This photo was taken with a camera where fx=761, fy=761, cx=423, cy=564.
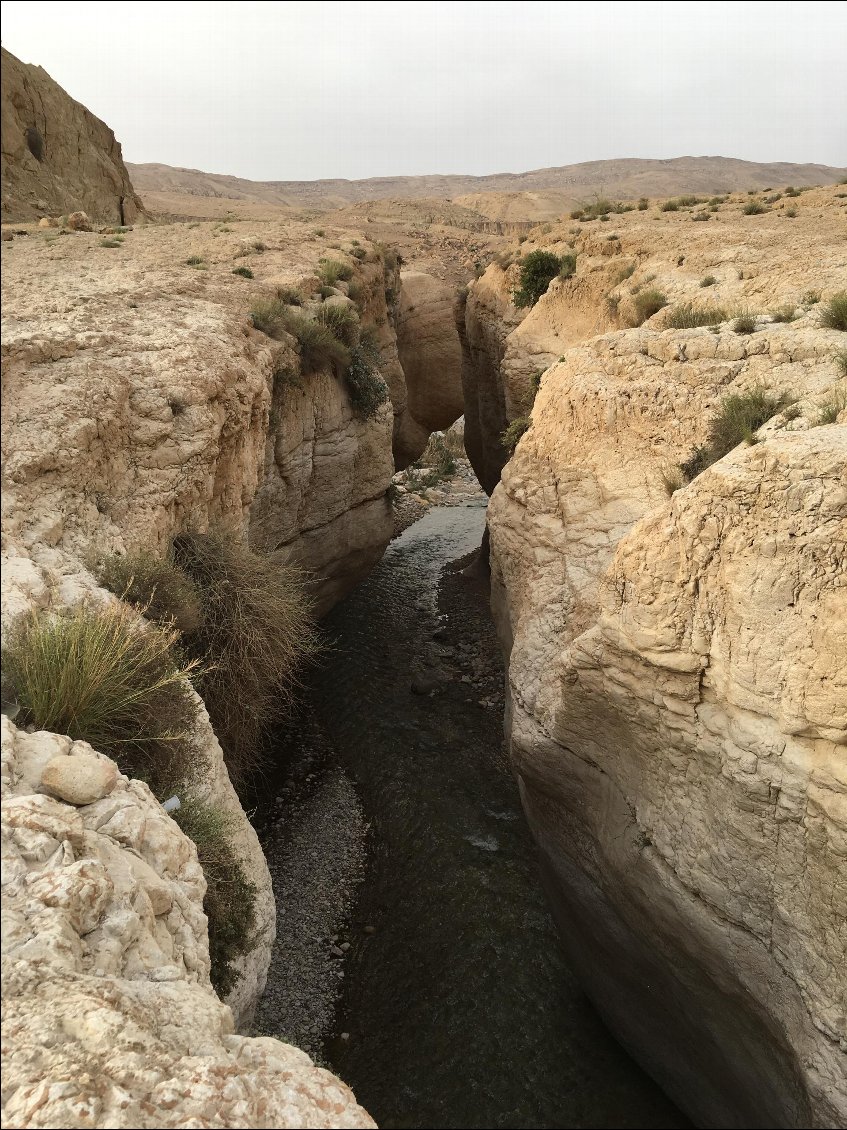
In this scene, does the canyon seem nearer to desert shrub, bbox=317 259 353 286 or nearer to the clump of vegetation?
the clump of vegetation

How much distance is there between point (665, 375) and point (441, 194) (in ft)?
290

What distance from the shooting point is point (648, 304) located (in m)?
9.54

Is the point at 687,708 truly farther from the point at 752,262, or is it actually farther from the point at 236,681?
the point at 752,262

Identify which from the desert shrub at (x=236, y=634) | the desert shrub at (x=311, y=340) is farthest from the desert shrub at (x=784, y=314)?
the desert shrub at (x=311, y=340)

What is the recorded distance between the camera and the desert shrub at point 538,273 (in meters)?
12.8

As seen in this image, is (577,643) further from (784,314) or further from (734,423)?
(784,314)

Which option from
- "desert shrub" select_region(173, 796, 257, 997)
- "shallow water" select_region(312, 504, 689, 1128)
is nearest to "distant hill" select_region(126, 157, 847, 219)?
"shallow water" select_region(312, 504, 689, 1128)

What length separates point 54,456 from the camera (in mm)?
5926

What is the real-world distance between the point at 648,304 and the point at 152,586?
704 cm

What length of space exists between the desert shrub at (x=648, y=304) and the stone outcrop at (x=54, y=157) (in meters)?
13.1

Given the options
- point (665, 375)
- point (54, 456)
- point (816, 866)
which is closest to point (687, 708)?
point (816, 866)

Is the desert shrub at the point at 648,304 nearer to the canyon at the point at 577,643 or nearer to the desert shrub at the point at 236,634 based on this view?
the canyon at the point at 577,643

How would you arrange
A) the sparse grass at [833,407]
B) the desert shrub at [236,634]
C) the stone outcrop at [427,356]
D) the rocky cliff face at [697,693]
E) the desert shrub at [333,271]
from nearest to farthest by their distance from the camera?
the rocky cliff face at [697,693] < the sparse grass at [833,407] < the desert shrub at [236,634] < the desert shrub at [333,271] < the stone outcrop at [427,356]

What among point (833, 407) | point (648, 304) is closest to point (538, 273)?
point (648, 304)
